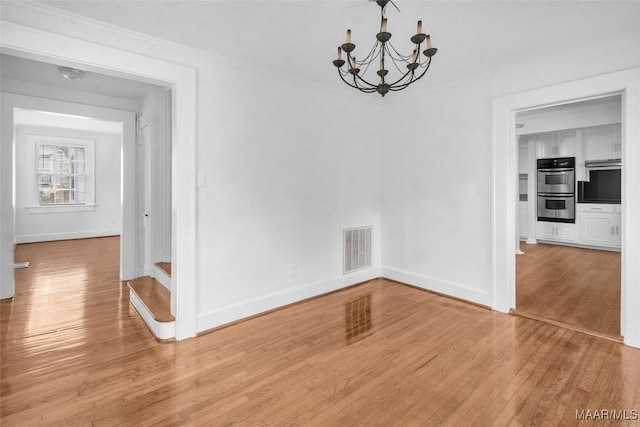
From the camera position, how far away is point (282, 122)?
11.7 ft

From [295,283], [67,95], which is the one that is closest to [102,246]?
[67,95]

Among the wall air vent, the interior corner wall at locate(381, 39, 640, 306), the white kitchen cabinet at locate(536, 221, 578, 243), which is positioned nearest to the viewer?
the interior corner wall at locate(381, 39, 640, 306)

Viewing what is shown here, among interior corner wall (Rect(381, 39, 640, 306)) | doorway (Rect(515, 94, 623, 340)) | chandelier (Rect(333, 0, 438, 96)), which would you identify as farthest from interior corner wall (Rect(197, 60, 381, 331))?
doorway (Rect(515, 94, 623, 340))

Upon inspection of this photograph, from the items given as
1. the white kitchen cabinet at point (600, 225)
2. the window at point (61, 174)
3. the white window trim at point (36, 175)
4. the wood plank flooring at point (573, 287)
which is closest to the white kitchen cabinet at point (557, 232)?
the white kitchen cabinet at point (600, 225)

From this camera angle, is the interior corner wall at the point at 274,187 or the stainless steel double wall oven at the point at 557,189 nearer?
the interior corner wall at the point at 274,187

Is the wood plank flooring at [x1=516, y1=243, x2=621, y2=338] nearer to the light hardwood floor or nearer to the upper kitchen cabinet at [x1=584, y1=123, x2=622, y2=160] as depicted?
the light hardwood floor

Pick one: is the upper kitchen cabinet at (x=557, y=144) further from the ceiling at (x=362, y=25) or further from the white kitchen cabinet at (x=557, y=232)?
the ceiling at (x=362, y=25)

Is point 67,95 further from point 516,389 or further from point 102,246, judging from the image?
point 516,389

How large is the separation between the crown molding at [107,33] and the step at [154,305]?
2275 mm

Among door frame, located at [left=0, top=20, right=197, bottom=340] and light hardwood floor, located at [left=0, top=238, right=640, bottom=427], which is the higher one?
door frame, located at [left=0, top=20, right=197, bottom=340]

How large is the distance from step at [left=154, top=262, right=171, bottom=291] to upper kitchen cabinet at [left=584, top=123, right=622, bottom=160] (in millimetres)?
8255

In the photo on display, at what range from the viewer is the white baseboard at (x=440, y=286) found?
3.65 metres

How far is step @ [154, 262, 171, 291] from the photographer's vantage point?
12.0 feet

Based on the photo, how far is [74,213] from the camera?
7.99 metres
